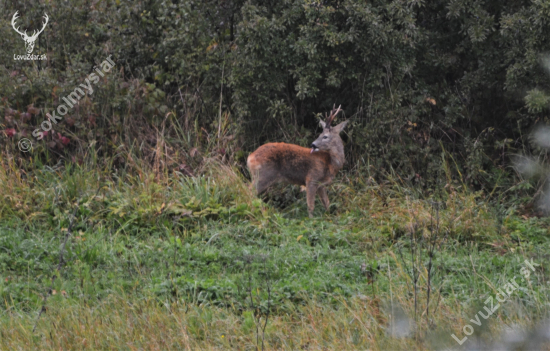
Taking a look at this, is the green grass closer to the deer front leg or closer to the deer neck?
the deer front leg

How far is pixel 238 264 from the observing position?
6191 millimetres

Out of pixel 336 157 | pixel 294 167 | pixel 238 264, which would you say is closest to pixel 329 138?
pixel 336 157

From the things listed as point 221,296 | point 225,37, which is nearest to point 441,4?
point 225,37

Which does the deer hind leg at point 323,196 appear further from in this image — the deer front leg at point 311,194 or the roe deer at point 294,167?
the deer front leg at point 311,194

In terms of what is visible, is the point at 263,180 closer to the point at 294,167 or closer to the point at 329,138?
the point at 294,167

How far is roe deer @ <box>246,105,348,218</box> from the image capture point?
8.38 metres

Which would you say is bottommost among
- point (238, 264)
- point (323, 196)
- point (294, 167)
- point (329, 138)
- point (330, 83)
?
point (323, 196)

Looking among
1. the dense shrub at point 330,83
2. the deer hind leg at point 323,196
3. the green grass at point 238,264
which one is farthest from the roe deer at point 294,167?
the dense shrub at point 330,83

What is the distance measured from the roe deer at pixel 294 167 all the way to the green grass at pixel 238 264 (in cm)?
24

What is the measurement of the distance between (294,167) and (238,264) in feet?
8.25

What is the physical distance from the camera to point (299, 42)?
8875mm

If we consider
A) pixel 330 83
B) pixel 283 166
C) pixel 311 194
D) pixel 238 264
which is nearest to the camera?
pixel 238 264

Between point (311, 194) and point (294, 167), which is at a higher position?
point (294, 167)

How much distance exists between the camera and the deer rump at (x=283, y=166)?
27.6 ft
